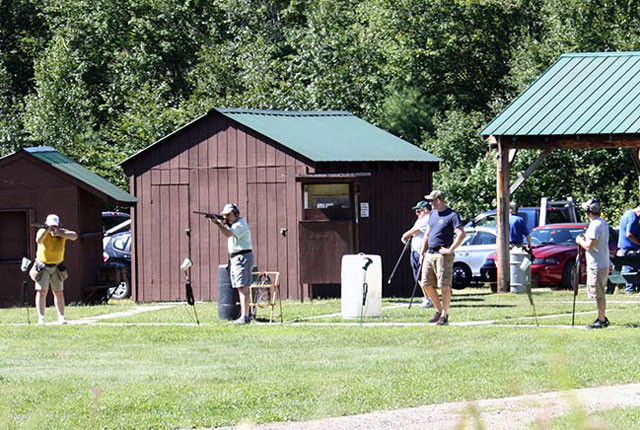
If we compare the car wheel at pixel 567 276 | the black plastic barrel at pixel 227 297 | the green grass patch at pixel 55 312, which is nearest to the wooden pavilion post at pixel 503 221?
the car wheel at pixel 567 276

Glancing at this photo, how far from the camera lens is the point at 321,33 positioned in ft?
146

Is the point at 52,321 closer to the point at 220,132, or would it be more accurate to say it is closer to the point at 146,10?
the point at 220,132

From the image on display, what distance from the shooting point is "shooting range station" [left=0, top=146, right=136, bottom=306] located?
2512 centimetres

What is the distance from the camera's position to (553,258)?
27.3m

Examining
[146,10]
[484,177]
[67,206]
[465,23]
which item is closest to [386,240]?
[67,206]

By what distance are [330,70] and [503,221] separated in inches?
759

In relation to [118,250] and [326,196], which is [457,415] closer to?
[326,196]

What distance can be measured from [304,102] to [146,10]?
10877mm

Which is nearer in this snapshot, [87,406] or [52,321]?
[87,406]

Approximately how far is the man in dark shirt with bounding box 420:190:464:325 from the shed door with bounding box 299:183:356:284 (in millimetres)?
5656

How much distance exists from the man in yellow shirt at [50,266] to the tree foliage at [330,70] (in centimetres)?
2090

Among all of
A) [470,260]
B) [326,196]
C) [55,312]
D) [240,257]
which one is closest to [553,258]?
[470,260]

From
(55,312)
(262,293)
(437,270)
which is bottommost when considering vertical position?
(55,312)

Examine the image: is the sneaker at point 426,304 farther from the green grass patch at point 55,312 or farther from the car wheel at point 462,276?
the car wheel at point 462,276
